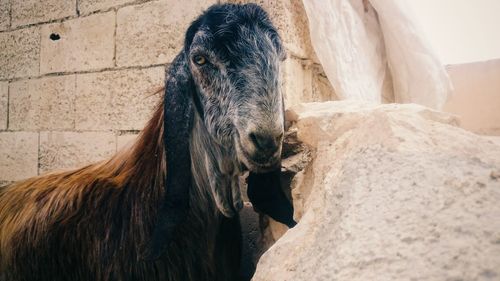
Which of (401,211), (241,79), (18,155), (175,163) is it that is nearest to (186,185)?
(175,163)

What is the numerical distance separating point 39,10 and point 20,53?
0.46 metres

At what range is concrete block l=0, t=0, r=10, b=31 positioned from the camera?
3.76 metres

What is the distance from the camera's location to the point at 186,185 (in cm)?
157

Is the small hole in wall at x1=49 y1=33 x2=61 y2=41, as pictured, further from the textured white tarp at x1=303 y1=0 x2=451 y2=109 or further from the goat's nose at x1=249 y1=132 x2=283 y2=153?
the goat's nose at x1=249 y1=132 x2=283 y2=153

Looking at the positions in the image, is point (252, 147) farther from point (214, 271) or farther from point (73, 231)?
point (73, 231)

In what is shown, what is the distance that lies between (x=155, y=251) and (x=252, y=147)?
0.60m

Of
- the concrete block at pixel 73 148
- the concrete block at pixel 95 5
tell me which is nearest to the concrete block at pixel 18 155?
the concrete block at pixel 73 148

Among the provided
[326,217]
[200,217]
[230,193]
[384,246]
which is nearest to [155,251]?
[200,217]

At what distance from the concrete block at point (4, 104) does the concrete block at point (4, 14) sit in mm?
564

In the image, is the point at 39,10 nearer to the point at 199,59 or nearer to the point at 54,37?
the point at 54,37

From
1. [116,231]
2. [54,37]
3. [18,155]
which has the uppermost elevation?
[54,37]

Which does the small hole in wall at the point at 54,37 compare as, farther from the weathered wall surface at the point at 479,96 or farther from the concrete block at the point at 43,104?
the weathered wall surface at the point at 479,96

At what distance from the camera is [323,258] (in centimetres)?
89

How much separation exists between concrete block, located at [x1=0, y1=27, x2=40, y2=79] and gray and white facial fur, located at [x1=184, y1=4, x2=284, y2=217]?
8.59 feet
